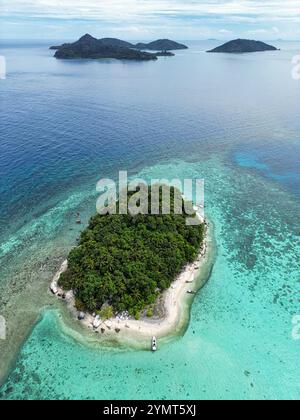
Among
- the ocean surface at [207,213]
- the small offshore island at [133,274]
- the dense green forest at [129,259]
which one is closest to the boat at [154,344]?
the ocean surface at [207,213]

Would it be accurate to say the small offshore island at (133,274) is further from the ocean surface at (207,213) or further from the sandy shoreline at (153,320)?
the ocean surface at (207,213)

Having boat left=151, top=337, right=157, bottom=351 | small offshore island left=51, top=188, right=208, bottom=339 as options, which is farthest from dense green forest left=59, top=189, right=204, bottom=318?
boat left=151, top=337, right=157, bottom=351

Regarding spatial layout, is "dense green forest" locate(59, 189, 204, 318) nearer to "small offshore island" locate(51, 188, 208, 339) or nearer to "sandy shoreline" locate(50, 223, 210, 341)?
"small offshore island" locate(51, 188, 208, 339)

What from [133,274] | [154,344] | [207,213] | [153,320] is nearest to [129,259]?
[133,274]

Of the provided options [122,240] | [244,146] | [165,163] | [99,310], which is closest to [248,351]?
[99,310]

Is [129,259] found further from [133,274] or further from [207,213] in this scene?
[207,213]
